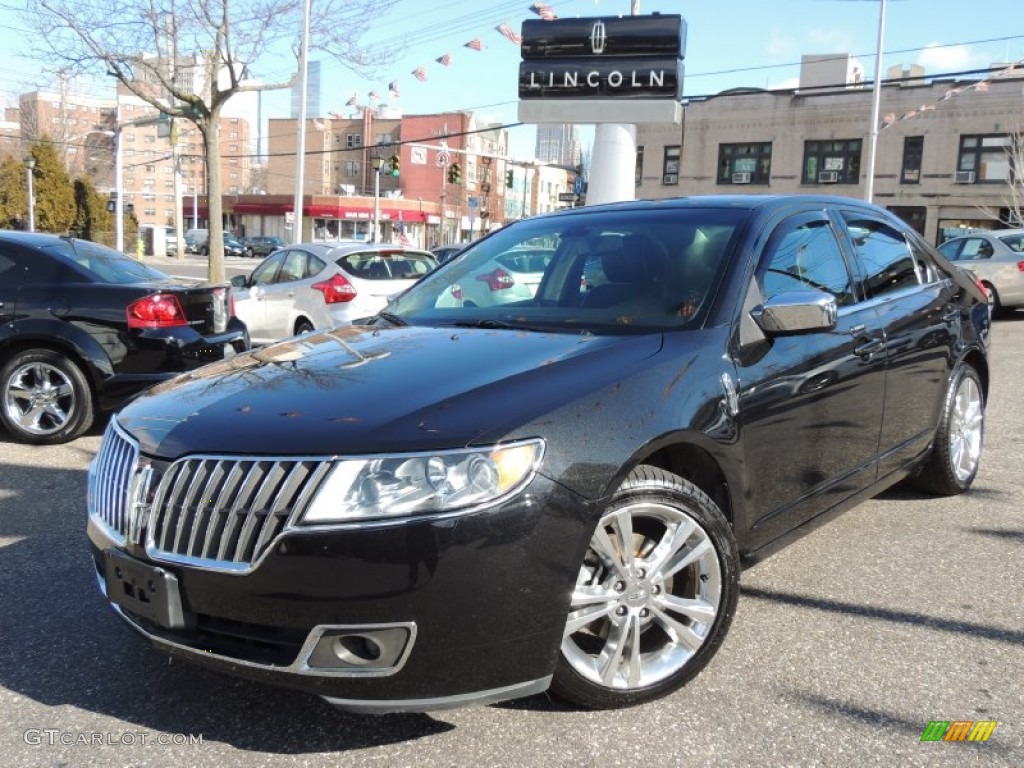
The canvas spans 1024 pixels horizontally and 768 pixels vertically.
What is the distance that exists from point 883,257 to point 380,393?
2.87 meters

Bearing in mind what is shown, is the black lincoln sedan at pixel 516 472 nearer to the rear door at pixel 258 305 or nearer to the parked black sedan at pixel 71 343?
the parked black sedan at pixel 71 343

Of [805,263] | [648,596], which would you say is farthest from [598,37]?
[648,596]

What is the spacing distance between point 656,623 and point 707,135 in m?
46.8

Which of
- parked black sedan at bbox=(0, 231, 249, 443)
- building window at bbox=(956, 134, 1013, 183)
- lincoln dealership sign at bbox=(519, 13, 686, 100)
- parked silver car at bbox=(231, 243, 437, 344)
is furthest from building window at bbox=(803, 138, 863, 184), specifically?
parked black sedan at bbox=(0, 231, 249, 443)

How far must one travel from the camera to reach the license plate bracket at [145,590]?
2367 millimetres

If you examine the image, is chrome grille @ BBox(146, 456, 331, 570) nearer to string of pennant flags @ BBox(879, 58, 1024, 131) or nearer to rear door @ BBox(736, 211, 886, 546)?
rear door @ BBox(736, 211, 886, 546)

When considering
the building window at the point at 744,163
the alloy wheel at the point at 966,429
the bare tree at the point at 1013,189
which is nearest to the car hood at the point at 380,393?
the alloy wheel at the point at 966,429

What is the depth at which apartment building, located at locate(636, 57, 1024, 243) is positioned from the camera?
1531 inches

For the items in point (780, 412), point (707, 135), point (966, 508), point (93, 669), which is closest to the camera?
point (93, 669)

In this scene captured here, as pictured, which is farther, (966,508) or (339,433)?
(966,508)

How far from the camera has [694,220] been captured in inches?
144

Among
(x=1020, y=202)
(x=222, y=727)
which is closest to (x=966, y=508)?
(x=222, y=727)

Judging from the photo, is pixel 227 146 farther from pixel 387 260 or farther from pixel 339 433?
pixel 339 433

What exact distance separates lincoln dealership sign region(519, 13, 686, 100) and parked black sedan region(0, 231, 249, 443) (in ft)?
32.1
